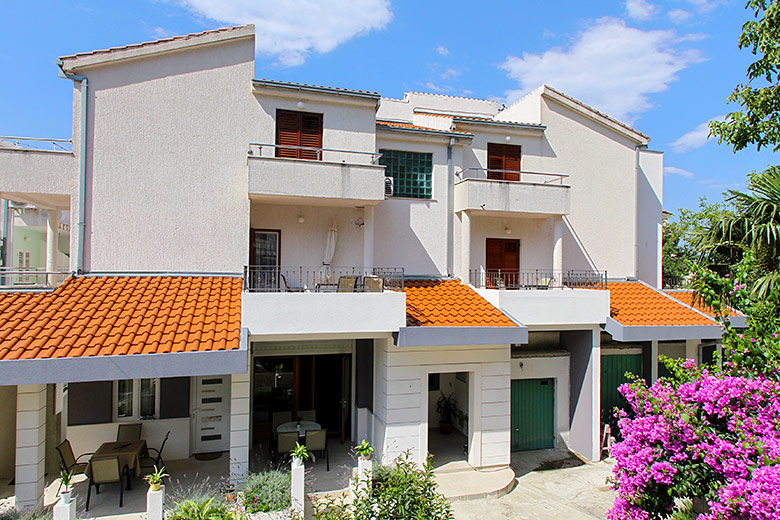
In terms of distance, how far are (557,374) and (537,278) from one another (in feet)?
11.5

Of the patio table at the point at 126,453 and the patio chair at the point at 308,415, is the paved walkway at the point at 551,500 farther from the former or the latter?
the patio table at the point at 126,453

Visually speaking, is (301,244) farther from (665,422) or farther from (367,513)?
(665,422)

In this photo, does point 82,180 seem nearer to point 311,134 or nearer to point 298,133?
point 298,133

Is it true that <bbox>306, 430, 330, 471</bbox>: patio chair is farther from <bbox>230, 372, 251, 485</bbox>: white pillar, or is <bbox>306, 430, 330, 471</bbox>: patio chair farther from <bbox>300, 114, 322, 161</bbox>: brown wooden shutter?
<bbox>300, 114, 322, 161</bbox>: brown wooden shutter

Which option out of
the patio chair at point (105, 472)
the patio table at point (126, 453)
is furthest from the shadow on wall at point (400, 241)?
the patio chair at point (105, 472)

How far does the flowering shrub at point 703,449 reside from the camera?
5.21 metres

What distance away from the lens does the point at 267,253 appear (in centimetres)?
1369

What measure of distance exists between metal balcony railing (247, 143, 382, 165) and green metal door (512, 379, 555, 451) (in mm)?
8180

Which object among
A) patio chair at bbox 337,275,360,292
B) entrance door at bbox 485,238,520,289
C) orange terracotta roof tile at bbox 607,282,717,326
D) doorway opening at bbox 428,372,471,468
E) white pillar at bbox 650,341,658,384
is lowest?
doorway opening at bbox 428,372,471,468

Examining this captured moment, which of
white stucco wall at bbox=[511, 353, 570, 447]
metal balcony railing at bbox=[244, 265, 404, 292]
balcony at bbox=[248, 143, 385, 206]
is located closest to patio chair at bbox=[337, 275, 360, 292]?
metal balcony railing at bbox=[244, 265, 404, 292]

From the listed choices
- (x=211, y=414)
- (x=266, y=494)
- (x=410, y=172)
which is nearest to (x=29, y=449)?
(x=211, y=414)

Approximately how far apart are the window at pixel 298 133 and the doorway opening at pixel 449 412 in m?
8.24

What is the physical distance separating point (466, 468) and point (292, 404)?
5532 mm

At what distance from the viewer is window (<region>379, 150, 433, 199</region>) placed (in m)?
15.0
